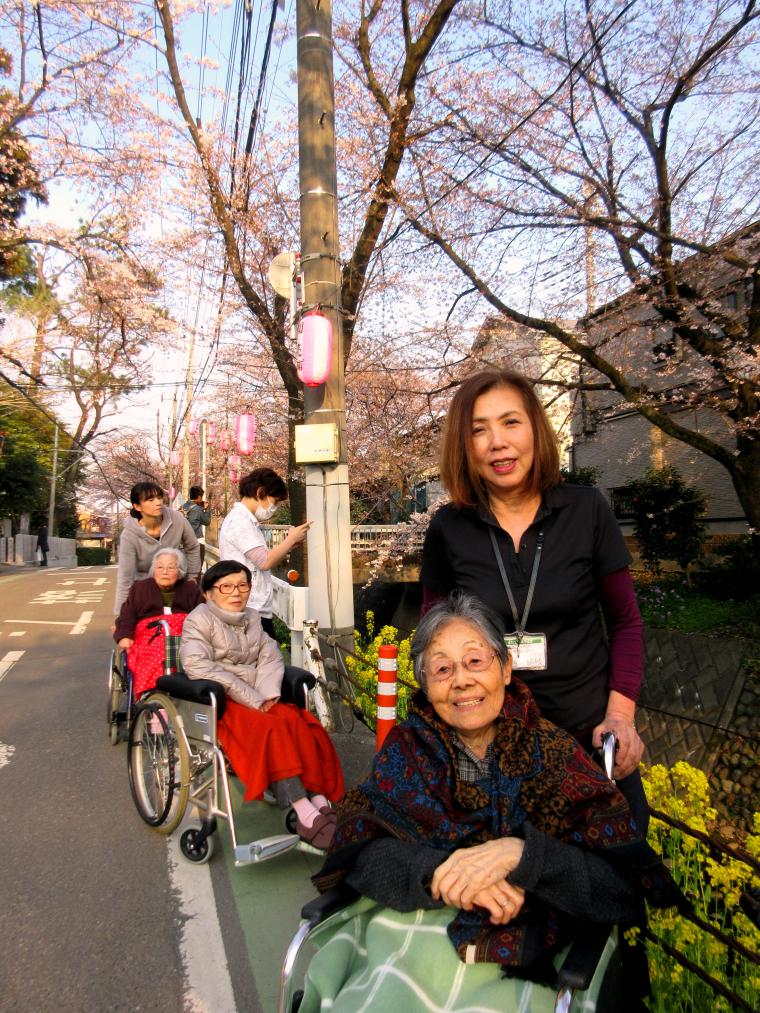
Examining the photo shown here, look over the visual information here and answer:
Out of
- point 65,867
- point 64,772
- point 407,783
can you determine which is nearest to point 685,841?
point 407,783

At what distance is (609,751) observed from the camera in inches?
70.0

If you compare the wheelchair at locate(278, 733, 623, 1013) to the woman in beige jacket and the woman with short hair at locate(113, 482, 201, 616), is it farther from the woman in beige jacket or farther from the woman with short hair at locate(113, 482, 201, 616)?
the woman with short hair at locate(113, 482, 201, 616)

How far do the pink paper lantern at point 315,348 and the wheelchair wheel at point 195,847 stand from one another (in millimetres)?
3205

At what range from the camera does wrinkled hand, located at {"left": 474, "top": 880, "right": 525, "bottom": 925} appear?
150cm

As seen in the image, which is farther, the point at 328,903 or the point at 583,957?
the point at 328,903

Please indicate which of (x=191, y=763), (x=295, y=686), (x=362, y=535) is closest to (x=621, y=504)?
(x=362, y=535)

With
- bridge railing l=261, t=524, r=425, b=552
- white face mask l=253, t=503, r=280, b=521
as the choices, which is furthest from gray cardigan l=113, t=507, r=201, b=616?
bridge railing l=261, t=524, r=425, b=552

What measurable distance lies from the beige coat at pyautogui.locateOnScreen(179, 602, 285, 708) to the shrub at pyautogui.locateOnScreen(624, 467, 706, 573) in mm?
7551

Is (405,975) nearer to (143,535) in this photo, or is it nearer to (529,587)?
(529,587)

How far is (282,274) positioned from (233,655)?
3592mm

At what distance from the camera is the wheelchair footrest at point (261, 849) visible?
3.04 metres

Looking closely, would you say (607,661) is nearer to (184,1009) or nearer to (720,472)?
(184,1009)

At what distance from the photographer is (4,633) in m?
10.6

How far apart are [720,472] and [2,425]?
2555 cm
